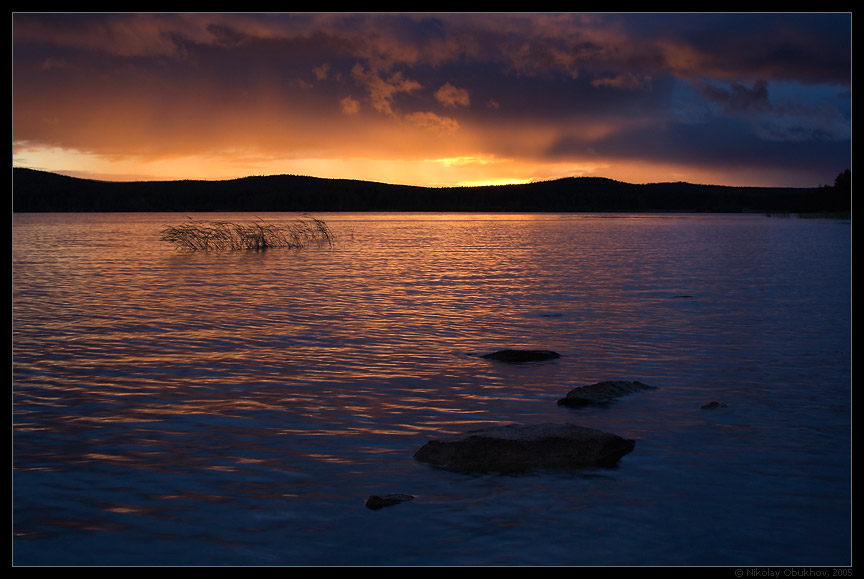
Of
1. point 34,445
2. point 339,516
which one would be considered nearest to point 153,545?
point 339,516

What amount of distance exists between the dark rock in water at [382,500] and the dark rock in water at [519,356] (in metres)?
6.67

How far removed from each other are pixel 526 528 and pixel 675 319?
46.8 ft

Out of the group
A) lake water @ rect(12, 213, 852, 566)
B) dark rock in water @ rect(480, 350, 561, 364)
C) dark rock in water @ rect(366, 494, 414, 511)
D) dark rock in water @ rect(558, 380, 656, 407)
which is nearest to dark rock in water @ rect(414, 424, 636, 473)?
lake water @ rect(12, 213, 852, 566)

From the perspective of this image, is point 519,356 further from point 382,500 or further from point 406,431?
point 382,500

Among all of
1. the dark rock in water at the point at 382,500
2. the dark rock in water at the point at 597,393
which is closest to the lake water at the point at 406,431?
the dark rock in water at the point at 382,500

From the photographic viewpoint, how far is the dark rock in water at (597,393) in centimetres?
1085

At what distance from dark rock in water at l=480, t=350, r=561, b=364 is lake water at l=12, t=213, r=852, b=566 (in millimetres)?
201

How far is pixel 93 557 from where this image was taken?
250 inches

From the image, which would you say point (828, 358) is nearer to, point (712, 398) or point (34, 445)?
point (712, 398)

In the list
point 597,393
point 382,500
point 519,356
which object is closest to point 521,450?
point 382,500

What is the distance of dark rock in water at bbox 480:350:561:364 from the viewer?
13.9 metres

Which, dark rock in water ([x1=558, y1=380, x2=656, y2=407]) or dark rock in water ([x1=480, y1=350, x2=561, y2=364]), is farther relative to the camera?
dark rock in water ([x1=480, y1=350, x2=561, y2=364])

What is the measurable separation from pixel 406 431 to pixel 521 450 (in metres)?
1.83

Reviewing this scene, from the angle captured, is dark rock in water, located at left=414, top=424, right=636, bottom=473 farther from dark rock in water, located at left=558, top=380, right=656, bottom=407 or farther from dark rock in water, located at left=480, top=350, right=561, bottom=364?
dark rock in water, located at left=480, top=350, right=561, bottom=364
